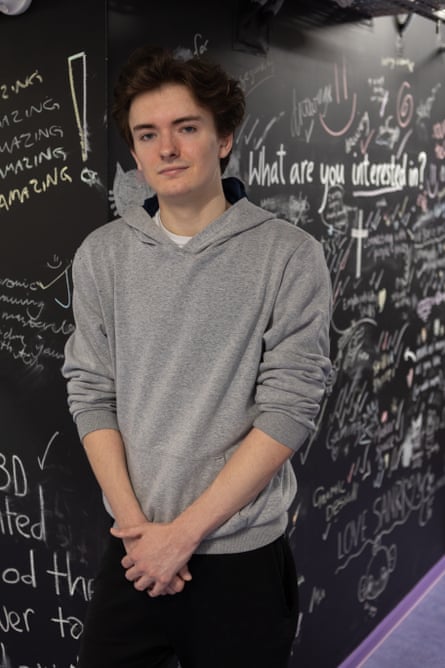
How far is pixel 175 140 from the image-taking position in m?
1.58

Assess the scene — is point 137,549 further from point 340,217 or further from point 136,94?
point 340,217

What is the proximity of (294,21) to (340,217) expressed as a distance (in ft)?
2.03

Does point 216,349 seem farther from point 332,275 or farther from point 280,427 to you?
point 332,275

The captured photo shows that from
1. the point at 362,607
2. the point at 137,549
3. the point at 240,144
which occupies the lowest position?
the point at 362,607

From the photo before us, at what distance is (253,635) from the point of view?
162 cm

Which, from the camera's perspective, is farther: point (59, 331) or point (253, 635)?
point (59, 331)

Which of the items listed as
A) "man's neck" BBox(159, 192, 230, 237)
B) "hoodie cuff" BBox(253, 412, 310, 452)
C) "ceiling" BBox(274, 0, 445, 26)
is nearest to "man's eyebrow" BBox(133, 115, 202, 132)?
"man's neck" BBox(159, 192, 230, 237)

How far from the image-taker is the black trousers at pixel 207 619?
1.61 m

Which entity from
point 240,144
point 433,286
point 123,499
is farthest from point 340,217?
point 123,499

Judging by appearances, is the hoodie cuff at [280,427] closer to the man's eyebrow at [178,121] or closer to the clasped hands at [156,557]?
the clasped hands at [156,557]

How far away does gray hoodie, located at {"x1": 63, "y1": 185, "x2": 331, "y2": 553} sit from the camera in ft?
5.22

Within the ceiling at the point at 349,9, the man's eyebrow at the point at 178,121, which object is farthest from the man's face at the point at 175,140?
the ceiling at the point at 349,9

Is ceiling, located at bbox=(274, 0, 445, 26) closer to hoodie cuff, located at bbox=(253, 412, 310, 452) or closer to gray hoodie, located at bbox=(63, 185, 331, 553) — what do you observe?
gray hoodie, located at bbox=(63, 185, 331, 553)

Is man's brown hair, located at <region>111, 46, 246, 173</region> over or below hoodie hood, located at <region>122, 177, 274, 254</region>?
over
